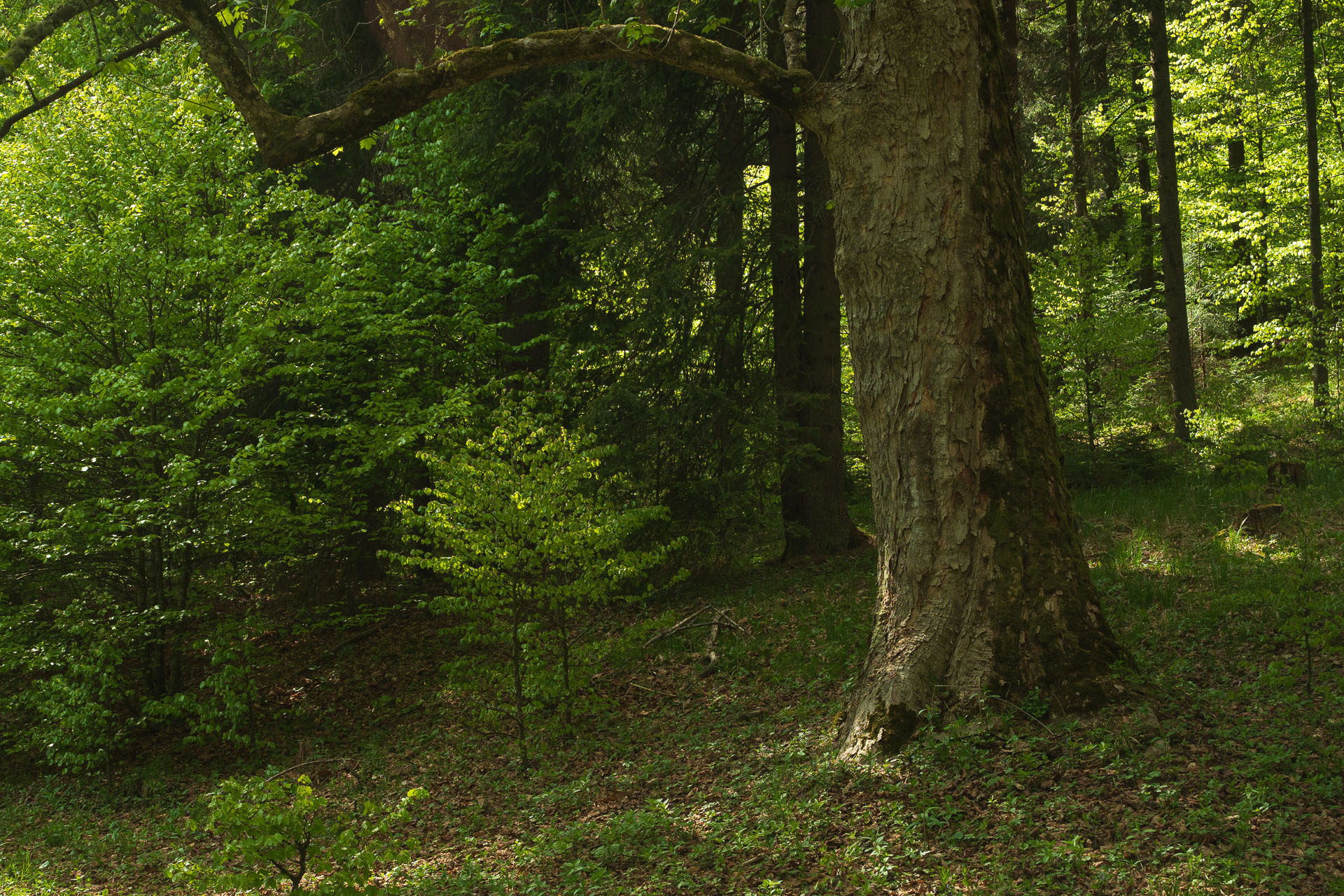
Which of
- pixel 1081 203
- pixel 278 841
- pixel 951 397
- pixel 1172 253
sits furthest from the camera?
pixel 1081 203

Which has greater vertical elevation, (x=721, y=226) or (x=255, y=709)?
(x=721, y=226)

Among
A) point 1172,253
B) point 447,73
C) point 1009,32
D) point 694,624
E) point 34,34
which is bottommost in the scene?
point 694,624

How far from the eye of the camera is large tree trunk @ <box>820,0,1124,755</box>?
490cm

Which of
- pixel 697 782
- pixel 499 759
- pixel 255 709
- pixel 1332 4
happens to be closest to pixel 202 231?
pixel 255 709

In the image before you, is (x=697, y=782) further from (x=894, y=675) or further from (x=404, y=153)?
(x=404, y=153)

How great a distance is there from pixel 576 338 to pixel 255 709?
19.9 ft

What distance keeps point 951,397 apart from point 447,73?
141 inches

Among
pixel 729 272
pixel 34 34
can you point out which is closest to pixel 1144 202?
pixel 729 272

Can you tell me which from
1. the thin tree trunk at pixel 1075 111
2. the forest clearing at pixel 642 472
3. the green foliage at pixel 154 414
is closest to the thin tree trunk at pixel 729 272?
the forest clearing at pixel 642 472

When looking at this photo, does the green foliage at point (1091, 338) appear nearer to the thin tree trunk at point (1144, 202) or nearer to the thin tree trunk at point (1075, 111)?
the thin tree trunk at point (1075, 111)

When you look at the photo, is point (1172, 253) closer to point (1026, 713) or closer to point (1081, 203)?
point (1081, 203)

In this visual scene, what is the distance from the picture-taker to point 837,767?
5000 millimetres

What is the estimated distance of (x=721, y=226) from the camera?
11070 mm

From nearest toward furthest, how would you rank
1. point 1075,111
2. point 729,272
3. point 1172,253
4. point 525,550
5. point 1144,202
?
1. point 525,550
2. point 729,272
3. point 1172,253
4. point 1075,111
5. point 1144,202
